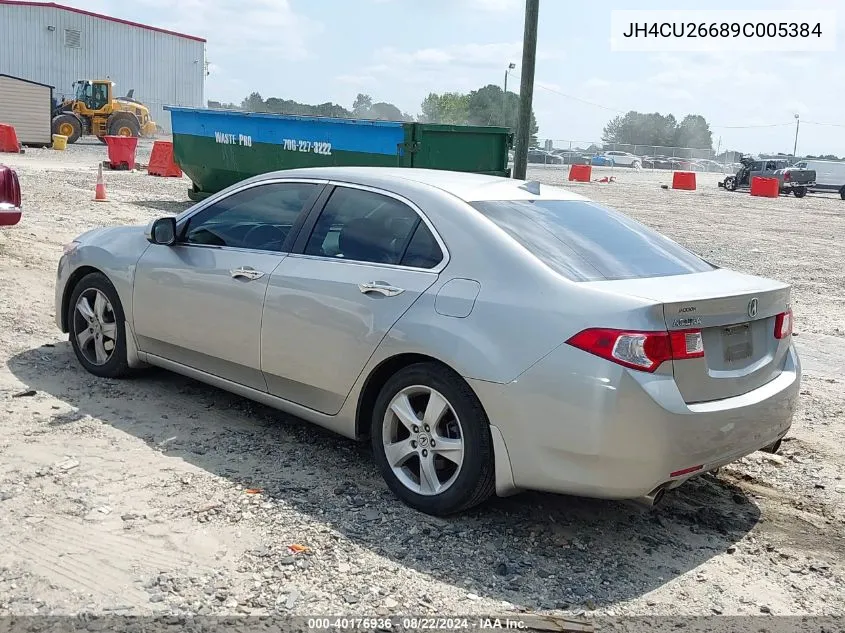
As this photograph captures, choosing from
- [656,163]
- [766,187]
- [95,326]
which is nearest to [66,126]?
[766,187]

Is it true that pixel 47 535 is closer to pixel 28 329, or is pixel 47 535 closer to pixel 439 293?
pixel 439 293

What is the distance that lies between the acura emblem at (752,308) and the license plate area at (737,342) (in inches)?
2.0

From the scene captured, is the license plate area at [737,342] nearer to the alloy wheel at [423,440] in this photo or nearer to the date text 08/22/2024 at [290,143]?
the alloy wheel at [423,440]

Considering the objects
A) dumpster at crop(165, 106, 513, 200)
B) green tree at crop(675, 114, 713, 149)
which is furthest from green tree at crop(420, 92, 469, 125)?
dumpster at crop(165, 106, 513, 200)

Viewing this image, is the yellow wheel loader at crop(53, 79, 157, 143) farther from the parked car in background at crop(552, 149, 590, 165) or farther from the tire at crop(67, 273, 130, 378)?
the tire at crop(67, 273, 130, 378)

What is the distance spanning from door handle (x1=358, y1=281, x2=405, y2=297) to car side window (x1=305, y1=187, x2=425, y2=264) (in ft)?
0.47

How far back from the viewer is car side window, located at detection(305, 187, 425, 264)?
4527 mm

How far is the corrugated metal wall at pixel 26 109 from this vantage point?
113 feet

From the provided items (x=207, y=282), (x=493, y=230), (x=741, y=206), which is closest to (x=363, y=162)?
(x=207, y=282)

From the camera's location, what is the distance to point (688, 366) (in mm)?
3746

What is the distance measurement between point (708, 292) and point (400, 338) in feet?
4.59

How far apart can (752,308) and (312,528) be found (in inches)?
86.9

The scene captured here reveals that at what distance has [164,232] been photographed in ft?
17.9

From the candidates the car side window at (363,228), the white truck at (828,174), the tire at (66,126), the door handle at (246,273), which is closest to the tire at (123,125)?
the tire at (66,126)
